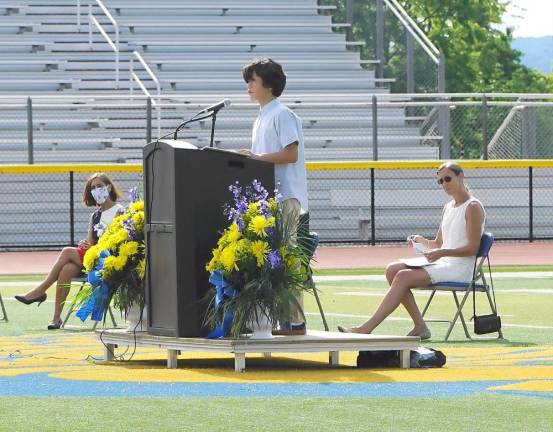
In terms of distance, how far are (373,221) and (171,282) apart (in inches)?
729

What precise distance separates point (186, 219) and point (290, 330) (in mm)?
1078

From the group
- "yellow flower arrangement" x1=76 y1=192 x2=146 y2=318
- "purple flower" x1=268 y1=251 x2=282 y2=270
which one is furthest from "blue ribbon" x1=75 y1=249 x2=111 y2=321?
"purple flower" x1=268 y1=251 x2=282 y2=270

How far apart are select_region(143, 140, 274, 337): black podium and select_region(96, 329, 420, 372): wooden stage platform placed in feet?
0.34

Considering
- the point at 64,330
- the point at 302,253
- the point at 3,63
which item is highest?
the point at 3,63

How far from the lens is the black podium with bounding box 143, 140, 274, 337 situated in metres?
9.49

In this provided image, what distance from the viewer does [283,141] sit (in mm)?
10070

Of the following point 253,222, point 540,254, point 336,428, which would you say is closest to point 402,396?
point 336,428

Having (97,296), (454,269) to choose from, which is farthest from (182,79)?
(97,296)

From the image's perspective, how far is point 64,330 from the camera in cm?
1333

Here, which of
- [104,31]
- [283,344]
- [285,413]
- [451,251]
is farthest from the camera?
[104,31]

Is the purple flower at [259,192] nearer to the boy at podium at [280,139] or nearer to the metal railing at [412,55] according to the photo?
the boy at podium at [280,139]

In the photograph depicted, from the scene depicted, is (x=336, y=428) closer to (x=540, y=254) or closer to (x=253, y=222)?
(x=253, y=222)

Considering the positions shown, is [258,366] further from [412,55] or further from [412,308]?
[412,55]

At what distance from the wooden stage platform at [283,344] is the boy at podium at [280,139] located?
41cm
